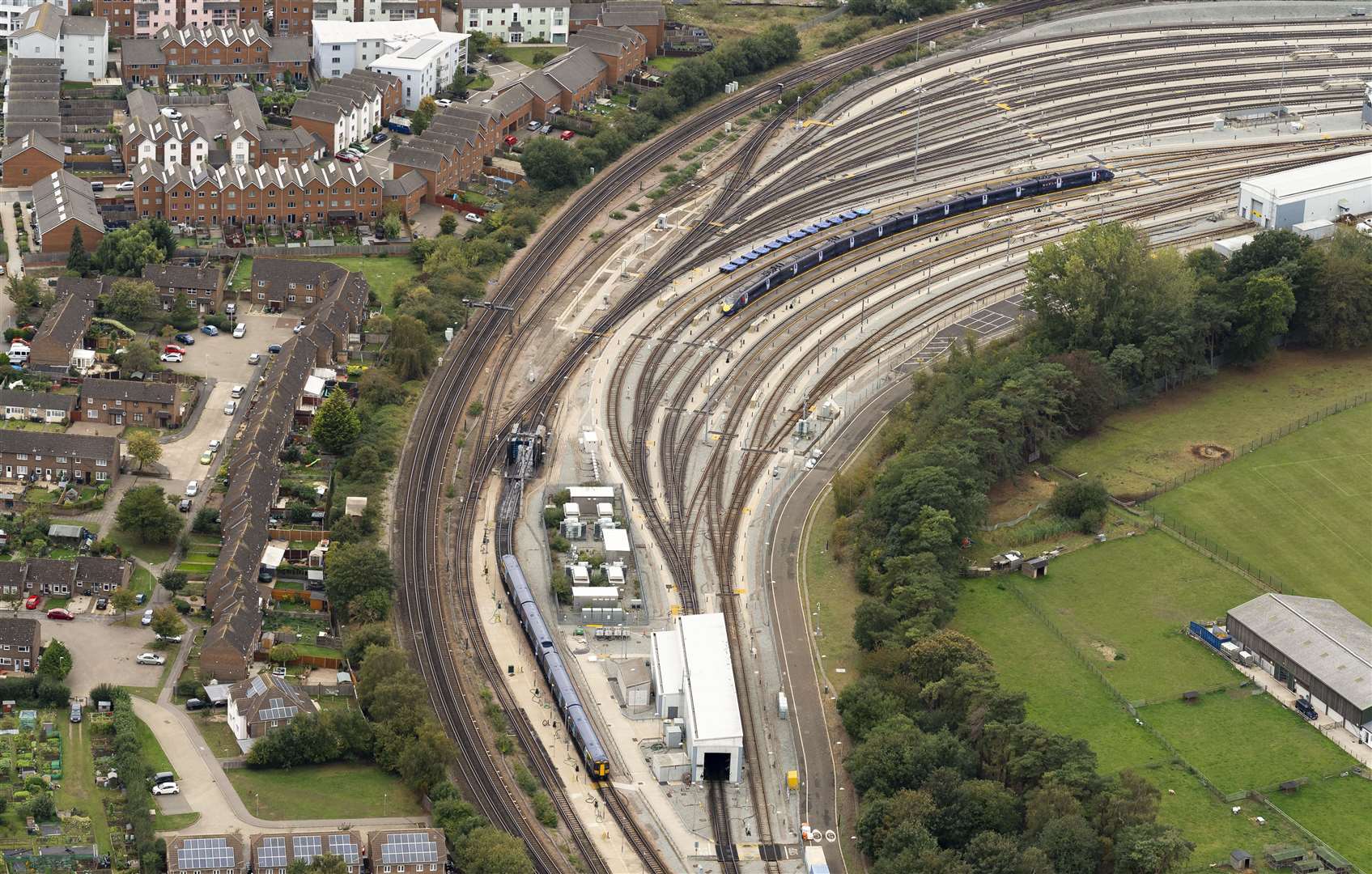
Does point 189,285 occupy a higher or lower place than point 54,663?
higher

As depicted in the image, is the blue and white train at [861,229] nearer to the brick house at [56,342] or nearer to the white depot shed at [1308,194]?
the white depot shed at [1308,194]

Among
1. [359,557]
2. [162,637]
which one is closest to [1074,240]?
[359,557]

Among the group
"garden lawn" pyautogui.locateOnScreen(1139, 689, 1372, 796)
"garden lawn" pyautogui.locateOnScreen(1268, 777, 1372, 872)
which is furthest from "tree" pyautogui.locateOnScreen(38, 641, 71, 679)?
"garden lawn" pyautogui.locateOnScreen(1268, 777, 1372, 872)

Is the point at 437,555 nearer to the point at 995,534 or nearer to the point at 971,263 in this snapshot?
the point at 995,534

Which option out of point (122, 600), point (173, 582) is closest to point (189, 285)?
point (173, 582)

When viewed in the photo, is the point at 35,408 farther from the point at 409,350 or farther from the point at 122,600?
the point at 409,350

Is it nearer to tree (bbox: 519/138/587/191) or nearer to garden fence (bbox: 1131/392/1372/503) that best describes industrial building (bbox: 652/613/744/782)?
garden fence (bbox: 1131/392/1372/503)
